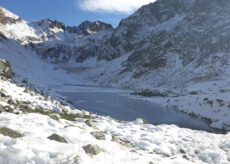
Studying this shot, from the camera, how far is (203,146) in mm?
16844

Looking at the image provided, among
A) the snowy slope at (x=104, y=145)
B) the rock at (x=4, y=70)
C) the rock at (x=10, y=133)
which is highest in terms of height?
the rock at (x=4, y=70)

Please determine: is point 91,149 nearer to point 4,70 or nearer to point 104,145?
point 104,145

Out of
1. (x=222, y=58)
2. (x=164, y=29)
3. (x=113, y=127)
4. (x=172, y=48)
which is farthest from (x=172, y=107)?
(x=164, y=29)

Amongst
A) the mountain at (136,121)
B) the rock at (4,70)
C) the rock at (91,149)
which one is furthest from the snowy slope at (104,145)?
the rock at (4,70)

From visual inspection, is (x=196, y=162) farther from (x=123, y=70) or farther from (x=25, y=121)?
(x=123, y=70)

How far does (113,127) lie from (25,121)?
307 inches

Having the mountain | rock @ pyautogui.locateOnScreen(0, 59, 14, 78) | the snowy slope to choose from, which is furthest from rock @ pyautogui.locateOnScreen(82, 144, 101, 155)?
rock @ pyautogui.locateOnScreen(0, 59, 14, 78)

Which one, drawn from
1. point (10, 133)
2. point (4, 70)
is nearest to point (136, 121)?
point (10, 133)

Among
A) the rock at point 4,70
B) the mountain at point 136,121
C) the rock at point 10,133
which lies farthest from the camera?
the rock at point 4,70

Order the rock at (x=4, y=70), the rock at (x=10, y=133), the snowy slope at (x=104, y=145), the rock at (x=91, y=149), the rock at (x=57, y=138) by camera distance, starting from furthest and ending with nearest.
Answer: the rock at (x=4, y=70) → the rock at (x=57, y=138) → the rock at (x=91, y=149) → the rock at (x=10, y=133) → the snowy slope at (x=104, y=145)

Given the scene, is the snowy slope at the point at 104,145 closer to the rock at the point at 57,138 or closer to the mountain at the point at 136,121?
the mountain at the point at 136,121

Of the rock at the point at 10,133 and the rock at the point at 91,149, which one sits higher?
the rock at the point at 10,133

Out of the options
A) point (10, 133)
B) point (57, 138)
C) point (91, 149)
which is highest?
point (10, 133)

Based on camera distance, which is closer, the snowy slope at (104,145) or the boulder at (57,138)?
the snowy slope at (104,145)
